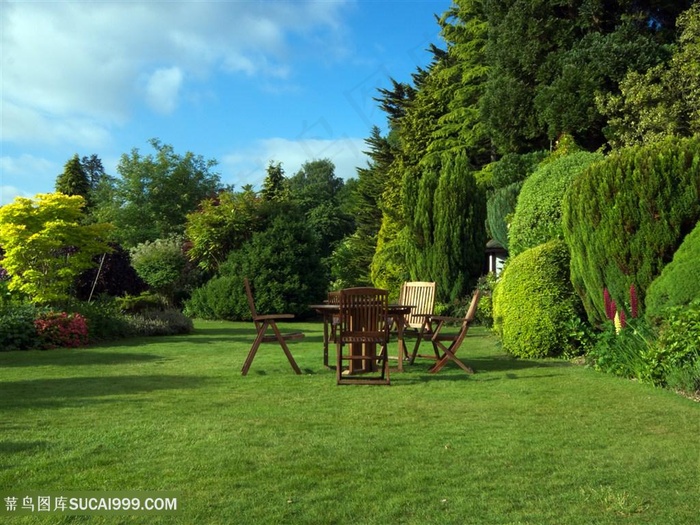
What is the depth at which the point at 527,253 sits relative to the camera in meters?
10.0

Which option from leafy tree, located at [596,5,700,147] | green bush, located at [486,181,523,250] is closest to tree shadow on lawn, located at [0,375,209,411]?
green bush, located at [486,181,523,250]

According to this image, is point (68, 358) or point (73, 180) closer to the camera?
point (68, 358)

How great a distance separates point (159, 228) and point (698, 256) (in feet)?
106

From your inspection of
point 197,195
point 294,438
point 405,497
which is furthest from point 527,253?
point 197,195

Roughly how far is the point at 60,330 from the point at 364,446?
9.17 meters

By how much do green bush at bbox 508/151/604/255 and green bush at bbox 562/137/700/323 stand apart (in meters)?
2.53

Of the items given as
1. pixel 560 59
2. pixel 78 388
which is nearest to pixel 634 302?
pixel 78 388

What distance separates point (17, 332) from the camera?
1123 centimetres

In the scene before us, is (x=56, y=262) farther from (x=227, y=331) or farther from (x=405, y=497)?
(x=405, y=497)

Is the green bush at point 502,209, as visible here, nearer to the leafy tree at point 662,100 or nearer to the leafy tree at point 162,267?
the leafy tree at point 662,100

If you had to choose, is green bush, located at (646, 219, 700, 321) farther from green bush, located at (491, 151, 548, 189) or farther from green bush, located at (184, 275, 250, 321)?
green bush, located at (184, 275, 250, 321)

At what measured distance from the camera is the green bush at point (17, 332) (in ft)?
36.4

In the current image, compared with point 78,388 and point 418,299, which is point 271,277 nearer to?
point 418,299

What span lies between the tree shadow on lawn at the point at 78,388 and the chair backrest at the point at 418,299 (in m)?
3.38
